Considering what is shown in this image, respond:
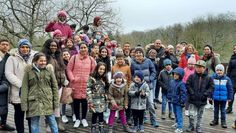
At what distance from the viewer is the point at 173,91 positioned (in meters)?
7.95

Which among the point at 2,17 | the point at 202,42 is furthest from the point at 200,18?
the point at 2,17

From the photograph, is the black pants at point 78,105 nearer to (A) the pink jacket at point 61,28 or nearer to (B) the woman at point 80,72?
(B) the woman at point 80,72

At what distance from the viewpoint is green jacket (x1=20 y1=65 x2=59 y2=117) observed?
6.06 metres

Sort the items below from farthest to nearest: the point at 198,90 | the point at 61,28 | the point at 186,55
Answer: the point at 186,55 → the point at 61,28 → the point at 198,90

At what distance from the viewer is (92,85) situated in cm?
715

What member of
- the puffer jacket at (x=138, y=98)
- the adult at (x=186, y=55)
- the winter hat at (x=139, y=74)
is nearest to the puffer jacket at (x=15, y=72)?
the puffer jacket at (x=138, y=98)

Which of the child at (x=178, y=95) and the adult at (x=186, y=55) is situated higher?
the adult at (x=186, y=55)

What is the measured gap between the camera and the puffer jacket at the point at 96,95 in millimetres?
7113

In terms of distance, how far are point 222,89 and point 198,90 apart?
39.4 inches

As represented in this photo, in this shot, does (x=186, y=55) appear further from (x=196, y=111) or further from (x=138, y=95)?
(x=138, y=95)

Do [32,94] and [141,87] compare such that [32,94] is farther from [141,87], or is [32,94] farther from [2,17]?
[2,17]

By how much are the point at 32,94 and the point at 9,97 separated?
0.70 metres

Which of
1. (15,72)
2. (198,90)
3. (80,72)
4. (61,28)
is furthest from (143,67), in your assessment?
(15,72)

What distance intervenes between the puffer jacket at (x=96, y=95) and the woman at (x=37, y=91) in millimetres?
1018
